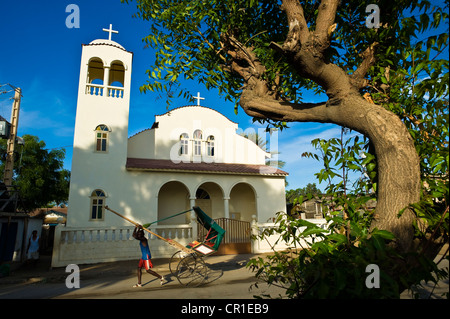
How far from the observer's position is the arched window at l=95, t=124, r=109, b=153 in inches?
591

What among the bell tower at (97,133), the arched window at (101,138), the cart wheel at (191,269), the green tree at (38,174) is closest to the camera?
the cart wheel at (191,269)

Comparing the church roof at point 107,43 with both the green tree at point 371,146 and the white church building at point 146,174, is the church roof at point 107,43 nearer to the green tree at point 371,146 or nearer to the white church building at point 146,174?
the white church building at point 146,174

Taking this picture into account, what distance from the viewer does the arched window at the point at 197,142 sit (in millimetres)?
19206

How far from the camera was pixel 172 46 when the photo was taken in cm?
551

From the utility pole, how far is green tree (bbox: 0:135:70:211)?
333 cm

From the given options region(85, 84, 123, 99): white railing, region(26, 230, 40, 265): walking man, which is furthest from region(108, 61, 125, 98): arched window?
region(26, 230, 40, 265): walking man

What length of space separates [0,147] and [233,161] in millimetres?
20388

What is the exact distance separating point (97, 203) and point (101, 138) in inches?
140

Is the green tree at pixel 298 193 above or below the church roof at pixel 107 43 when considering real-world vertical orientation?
below

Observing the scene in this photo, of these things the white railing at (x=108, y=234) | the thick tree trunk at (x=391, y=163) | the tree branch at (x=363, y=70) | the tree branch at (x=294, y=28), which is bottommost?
the white railing at (x=108, y=234)

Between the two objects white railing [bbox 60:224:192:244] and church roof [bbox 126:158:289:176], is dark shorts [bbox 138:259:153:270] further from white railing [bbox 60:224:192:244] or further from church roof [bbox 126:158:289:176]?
church roof [bbox 126:158:289:176]

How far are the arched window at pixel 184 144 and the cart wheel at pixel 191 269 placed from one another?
11.3 metres

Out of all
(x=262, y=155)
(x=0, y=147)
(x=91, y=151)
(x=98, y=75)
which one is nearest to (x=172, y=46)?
(x=91, y=151)

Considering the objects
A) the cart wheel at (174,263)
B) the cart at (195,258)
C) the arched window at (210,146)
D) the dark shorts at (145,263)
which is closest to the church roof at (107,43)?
→ the arched window at (210,146)
